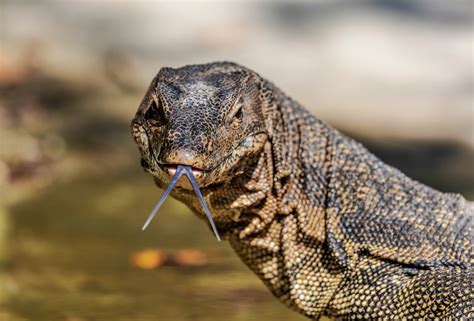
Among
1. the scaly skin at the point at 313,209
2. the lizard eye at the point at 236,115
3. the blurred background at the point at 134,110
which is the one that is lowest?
the scaly skin at the point at 313,209

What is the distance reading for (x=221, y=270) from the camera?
9844 millimetres

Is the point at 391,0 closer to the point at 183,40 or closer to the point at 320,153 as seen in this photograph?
the point at 183,40

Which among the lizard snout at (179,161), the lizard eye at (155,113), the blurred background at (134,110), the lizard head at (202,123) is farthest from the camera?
the blurred background at (134,110)

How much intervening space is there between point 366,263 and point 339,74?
10.3 meters

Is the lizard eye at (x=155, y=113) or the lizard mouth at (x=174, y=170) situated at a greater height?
the lizard eye at (x=155, y=113)

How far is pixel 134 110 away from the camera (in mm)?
15539

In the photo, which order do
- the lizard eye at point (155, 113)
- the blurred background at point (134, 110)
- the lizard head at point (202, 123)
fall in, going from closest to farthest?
the lizard head at point (202, 123) → the lizard eye at point (155, 113) → the blurred background at point (134, 110)

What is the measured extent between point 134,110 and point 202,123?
9.37 meters

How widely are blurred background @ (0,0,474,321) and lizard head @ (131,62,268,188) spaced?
2.26 m

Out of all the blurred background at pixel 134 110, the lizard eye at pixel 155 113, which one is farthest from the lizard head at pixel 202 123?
the blurred background at pixel 134 110

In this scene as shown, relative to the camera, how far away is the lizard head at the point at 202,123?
6094 millimetres

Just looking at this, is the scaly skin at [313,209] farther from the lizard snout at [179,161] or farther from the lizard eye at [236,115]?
the lizard snout at [179,161]

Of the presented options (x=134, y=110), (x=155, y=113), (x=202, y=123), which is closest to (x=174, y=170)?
(x=202, y=123)

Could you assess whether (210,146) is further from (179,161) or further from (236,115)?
(236,115)
